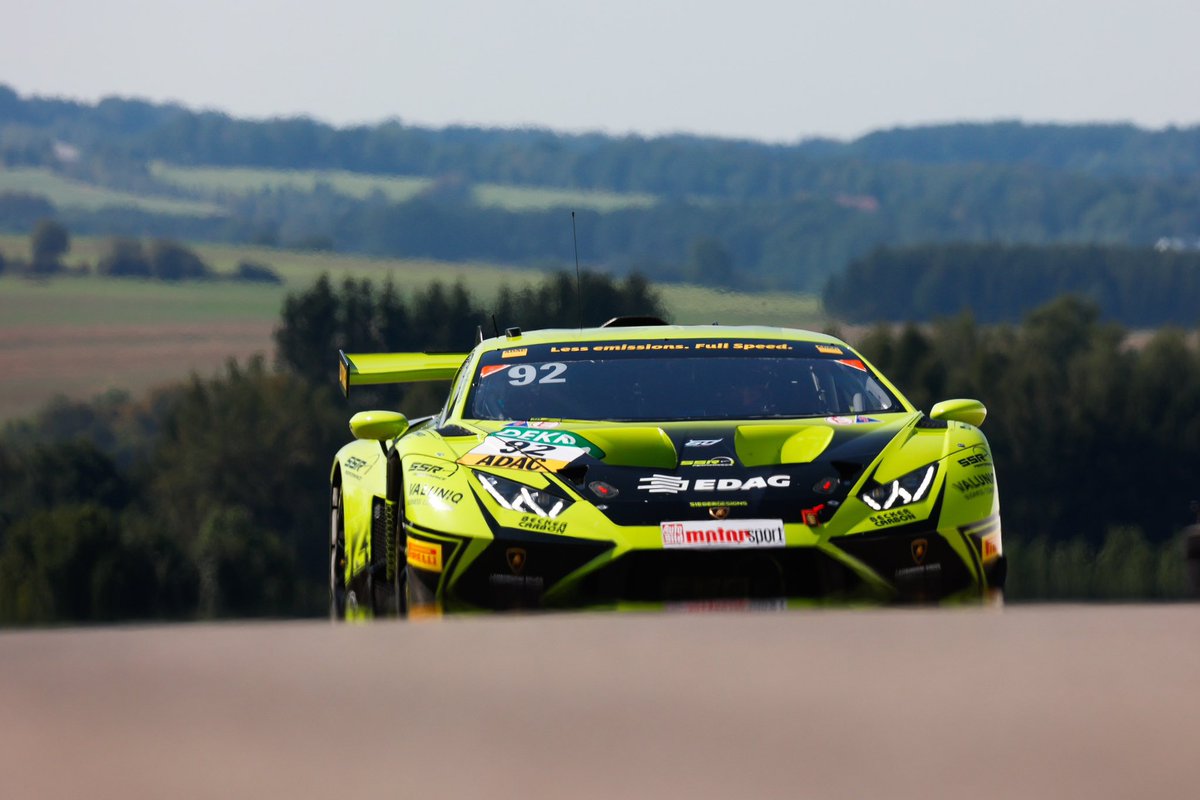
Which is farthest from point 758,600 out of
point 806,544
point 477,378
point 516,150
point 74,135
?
point 74,135

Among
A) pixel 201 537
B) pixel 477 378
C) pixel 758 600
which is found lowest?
pixel 201 537

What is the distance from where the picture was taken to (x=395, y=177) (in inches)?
4921

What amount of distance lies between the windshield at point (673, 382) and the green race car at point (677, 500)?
17 millimetres

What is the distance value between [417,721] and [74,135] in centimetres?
14742

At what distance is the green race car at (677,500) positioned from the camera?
306 inches

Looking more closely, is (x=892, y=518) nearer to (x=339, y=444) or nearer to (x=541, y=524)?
(x=541, y=524)

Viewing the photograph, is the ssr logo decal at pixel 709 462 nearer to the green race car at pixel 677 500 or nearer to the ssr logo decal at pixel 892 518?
the green race car at pixel 677 500

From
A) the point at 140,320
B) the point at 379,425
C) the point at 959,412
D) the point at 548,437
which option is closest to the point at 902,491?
the point at 959,412

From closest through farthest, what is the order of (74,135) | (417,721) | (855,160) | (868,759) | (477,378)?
(868,759), (417,721), (477,378), (74,135), (855,160)

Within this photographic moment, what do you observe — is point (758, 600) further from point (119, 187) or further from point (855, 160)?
point (855, 160)

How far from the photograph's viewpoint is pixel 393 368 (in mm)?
11719

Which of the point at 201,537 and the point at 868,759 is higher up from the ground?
the point at 868,759

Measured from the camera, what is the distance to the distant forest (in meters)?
104

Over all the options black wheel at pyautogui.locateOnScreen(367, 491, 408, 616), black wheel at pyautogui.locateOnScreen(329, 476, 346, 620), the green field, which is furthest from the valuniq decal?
the green field
